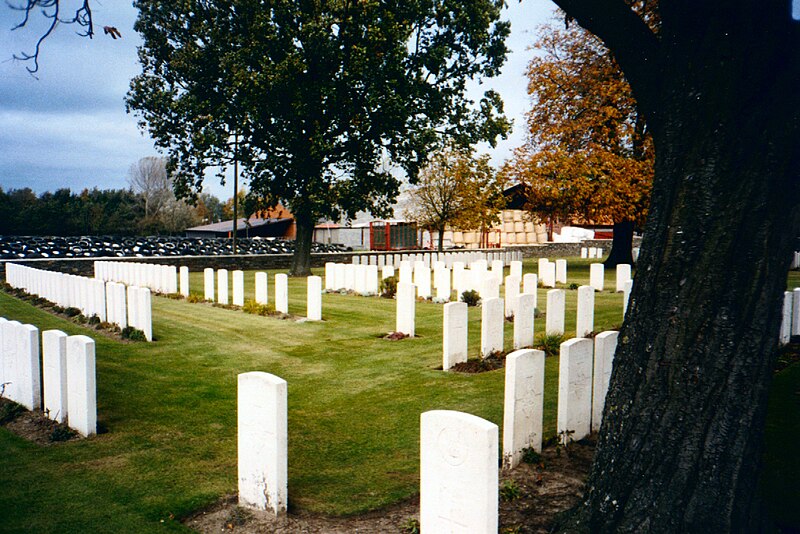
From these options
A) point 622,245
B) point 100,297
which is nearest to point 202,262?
point 100,297

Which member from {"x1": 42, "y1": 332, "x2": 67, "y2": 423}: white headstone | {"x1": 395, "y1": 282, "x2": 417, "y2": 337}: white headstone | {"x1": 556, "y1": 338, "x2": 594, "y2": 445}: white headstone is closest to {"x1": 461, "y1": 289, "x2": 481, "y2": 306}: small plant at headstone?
{"x1": 395, "y1": 282, "x2": 417, "y2": 337}: white headstone

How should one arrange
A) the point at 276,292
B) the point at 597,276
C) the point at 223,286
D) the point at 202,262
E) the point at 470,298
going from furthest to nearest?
1. the point at 202,262
2. the point at 597,276
3. the point at 223,286
4. the point at 470,298
5. the point at 276,292

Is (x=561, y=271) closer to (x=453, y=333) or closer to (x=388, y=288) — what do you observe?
(x=388, y=288)

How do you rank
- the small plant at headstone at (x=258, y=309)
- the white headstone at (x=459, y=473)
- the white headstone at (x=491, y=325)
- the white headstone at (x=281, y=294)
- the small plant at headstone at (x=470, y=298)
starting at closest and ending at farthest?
the white headstone at (x=459, y=473) < the white headstone at (x=491, y=325) < the white headstone at (x=281, y=294) < the small plant at headstone at (x=258, y=309) < the small plant at headstone at (x=470, y=298)

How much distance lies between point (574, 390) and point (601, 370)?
498 mm

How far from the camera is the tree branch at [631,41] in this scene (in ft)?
11.0

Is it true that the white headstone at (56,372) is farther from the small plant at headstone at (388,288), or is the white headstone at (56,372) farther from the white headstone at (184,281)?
the small plant at headstone at (388,288)

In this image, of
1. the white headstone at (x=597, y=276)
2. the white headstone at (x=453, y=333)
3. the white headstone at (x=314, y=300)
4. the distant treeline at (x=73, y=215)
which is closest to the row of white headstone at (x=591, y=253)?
the white headstone at (x=597, y=276)

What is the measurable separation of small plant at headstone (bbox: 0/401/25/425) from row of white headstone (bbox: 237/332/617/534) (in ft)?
11.3

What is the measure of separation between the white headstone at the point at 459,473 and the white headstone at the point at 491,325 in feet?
17.5

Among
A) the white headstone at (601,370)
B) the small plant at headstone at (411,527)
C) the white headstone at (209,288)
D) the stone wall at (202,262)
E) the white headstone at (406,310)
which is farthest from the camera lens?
the stone wall at (202,262)

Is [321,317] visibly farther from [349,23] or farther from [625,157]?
[625,157]

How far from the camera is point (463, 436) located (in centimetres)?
291

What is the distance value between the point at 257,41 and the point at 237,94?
2083mm
